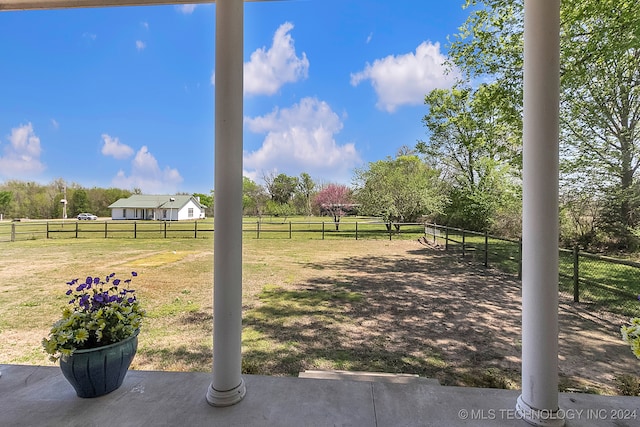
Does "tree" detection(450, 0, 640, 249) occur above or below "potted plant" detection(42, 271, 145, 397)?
above

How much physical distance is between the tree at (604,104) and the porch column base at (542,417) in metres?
3.21

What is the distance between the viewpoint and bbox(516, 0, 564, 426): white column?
1024mm

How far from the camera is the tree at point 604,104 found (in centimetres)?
296

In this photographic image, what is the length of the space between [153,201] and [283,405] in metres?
3.71

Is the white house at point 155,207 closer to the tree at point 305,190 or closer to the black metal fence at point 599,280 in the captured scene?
the tree at point 305,190

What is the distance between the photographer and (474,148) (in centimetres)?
479

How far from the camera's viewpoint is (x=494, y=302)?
3088 mm

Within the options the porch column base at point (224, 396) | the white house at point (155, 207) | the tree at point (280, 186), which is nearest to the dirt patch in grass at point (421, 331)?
the porch column base at point (224, 396)

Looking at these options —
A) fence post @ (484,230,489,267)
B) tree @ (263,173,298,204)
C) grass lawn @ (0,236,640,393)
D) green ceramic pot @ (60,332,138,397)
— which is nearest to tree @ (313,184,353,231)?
tree @ (263,173,298,204)

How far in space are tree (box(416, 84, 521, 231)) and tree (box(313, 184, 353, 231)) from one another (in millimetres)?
2170

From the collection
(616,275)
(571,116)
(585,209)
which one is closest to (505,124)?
(571,116)

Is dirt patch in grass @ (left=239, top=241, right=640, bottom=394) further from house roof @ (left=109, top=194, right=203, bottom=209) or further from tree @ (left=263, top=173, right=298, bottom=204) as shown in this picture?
tree @ (left=263, top=173, right=298, bottom=204)

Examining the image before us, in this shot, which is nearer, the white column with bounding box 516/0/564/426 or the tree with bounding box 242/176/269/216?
the white column with bounding box 516/0/564/426

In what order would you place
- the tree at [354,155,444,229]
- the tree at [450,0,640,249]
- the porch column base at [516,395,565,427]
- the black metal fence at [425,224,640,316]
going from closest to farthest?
the porch column base at [516,395,565,427] < the black metal fence at [425,224,640,316] < the tree at [450,0,640,249] < the tree at [354,155,444,229]
